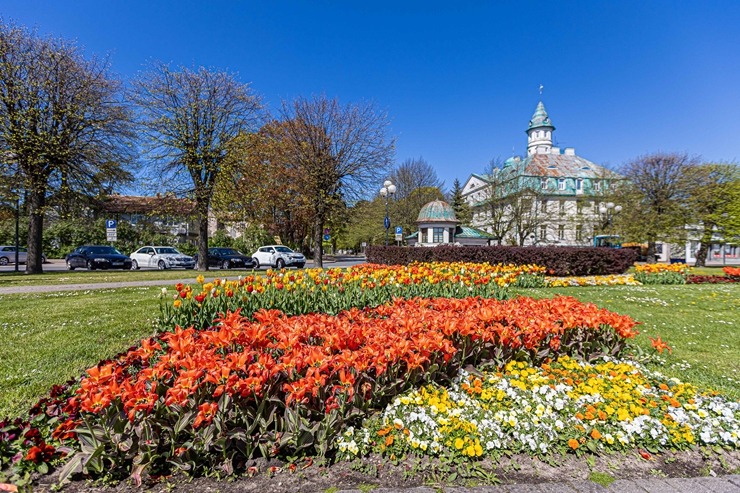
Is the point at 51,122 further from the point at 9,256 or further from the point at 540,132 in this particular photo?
the point at 540,132

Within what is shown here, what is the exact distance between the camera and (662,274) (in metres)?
12.4

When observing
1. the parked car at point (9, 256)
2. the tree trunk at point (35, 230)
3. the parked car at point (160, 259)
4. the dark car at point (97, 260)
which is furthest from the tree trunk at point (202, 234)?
the parked car at point (9, 256)

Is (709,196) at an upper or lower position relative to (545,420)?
upper

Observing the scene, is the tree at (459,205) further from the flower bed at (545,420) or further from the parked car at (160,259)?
the flower bed at (545,420)

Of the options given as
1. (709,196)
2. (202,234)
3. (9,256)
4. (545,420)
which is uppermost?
(709,196)

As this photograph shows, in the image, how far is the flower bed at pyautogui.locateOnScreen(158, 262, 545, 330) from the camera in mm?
4895

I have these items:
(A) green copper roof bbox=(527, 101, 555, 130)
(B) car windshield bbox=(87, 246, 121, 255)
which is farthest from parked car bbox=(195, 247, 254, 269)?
(A) green copper roof bbox=(527, 101, 555, 130)

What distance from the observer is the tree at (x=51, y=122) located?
16.7 meters

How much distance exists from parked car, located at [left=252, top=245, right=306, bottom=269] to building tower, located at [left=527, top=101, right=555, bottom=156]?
6292cm

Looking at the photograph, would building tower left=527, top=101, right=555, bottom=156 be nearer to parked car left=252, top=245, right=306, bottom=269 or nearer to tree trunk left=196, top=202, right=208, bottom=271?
parked car left=252, top=245, right=306, bottom=269

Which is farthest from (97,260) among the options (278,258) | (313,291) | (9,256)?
(313,291)

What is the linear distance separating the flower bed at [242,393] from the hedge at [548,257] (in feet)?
38.2

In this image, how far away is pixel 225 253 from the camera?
25.3 metres

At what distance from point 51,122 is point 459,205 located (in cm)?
4138
